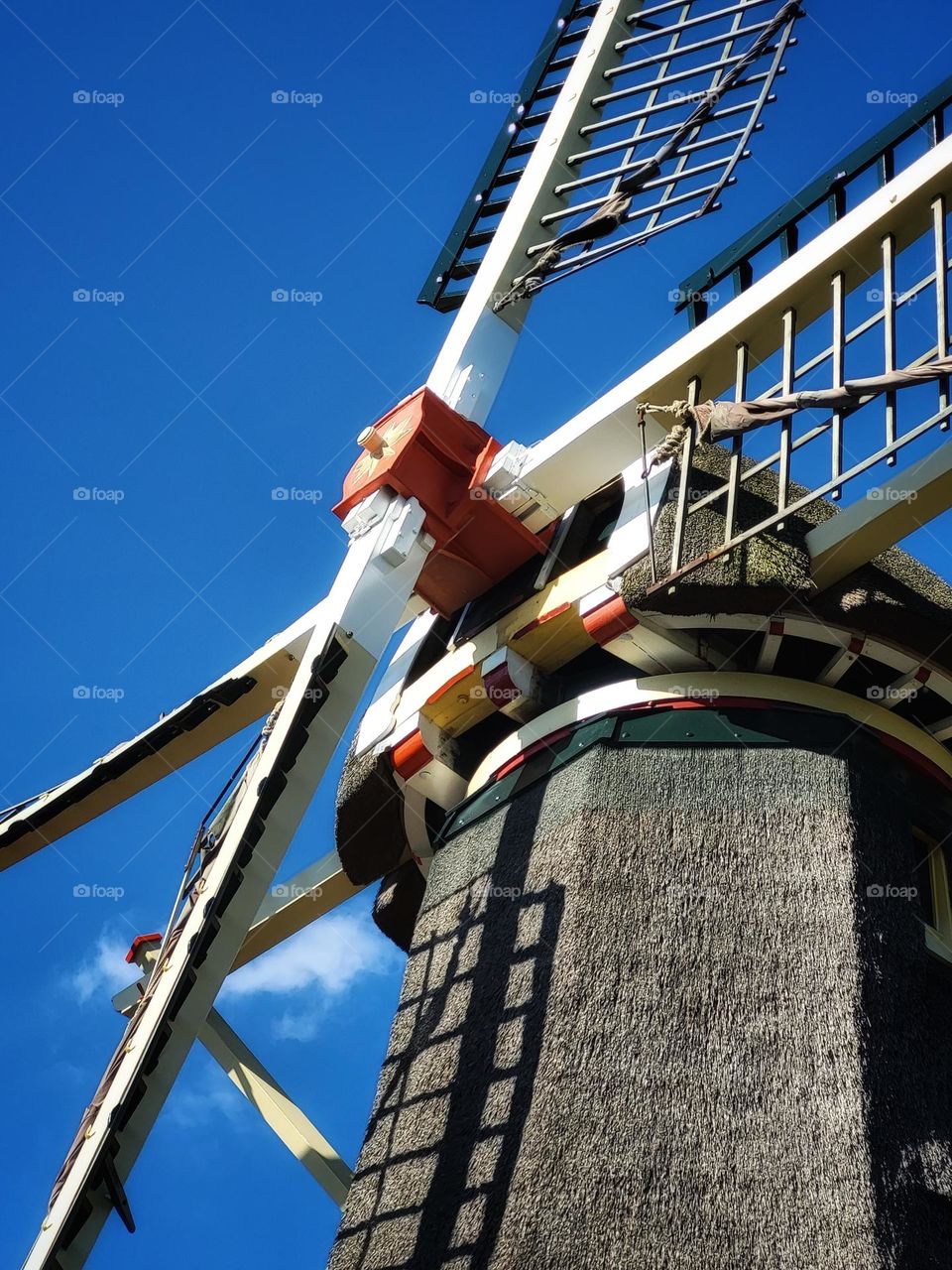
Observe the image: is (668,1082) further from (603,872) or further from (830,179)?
(830,179)

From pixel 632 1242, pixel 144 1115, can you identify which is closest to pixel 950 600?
pixel 632 1242

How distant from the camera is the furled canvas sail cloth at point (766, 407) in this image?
5242 millimetres

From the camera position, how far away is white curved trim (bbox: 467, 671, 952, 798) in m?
6.05

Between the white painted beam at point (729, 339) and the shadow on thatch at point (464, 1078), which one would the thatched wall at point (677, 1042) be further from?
the white painted beam at point (729, 339)

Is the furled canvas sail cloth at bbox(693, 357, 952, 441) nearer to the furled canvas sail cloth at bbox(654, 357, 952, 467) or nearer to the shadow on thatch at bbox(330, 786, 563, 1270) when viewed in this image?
the furled canvas sail cloth at bbox(654, 357, 952, 467)

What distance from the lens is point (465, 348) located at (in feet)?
25.9

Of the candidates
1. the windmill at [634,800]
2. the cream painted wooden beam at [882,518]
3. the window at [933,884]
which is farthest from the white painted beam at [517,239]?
the window at [933,884]

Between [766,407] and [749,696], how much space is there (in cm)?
115

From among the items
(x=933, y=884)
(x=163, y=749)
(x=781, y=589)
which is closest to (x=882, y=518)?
(x=781, y=589)

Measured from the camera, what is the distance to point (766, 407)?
5.73 metres

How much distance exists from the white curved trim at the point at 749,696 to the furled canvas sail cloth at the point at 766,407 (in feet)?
3.02

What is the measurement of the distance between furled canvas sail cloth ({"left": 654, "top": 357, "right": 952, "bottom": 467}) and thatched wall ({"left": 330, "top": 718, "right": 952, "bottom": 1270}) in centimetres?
124

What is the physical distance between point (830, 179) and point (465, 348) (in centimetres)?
208

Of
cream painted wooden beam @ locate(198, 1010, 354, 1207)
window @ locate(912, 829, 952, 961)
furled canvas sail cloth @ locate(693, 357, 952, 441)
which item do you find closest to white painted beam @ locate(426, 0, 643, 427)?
furled canvas sail cloth @ locate(693, 357, 952, 441)
